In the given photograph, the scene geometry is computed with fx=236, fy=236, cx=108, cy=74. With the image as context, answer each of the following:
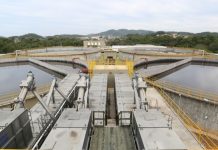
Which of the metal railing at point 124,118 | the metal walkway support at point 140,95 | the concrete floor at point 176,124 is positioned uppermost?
the metal walkway support at point 140,95

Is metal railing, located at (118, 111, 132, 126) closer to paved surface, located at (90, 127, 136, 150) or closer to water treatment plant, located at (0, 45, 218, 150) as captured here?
water treatment plant, located at (0, 45, 218, 150)

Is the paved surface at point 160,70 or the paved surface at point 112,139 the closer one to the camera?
the paved surface at point 112,139

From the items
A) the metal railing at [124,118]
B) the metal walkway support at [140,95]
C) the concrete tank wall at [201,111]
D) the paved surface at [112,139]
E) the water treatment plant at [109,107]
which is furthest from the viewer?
the concrete tank wall at [201,111]

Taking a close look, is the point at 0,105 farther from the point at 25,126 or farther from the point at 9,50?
the point at 9,50

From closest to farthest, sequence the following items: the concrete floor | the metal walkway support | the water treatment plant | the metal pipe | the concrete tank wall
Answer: the water treatment plant < the metal pipe < the concrete floor < the metal walkway support < the concrete tank wall

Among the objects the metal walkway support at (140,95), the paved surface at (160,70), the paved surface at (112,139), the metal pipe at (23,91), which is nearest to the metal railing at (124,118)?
the paved surface at (112,139)

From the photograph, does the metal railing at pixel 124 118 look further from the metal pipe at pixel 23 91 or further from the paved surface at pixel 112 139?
the metal pipe at pixel 23 91

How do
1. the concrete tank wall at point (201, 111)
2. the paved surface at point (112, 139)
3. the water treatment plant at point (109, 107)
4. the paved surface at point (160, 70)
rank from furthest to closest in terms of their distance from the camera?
the paved surface at point (160, 70) < the concrete tank wall at point (201, 111) < the paved surface at point (112, 139) < the water treatment plant at point (109, 107)

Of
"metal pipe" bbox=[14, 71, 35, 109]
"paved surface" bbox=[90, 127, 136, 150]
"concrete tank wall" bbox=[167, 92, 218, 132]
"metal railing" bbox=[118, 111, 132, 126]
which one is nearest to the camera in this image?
"paved surface" bbox=[90, 127, 136, 150]

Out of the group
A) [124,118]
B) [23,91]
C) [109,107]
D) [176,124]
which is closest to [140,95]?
[124,118]

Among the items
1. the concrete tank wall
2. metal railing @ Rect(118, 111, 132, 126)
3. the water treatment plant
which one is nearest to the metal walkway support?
the water treatment plant
